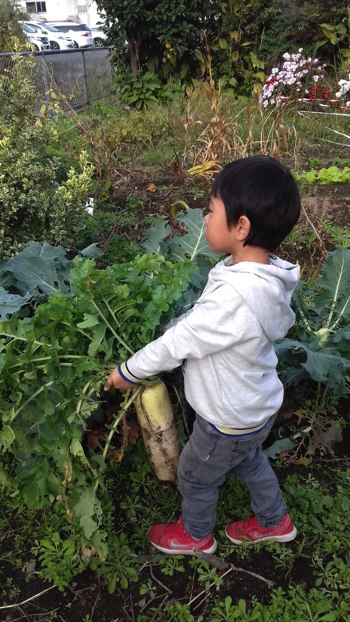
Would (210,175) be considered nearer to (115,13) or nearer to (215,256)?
(215,256)

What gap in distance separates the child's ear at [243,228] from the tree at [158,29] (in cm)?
763

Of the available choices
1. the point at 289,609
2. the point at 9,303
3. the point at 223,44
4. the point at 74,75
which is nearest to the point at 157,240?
the point at 9,303

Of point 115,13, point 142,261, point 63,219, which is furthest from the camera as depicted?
point 115,13

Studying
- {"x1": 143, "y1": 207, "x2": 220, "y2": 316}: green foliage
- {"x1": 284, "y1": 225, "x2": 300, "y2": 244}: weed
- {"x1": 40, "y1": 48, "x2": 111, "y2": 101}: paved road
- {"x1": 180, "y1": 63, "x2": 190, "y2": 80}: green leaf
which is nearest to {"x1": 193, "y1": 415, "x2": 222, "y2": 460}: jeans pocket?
{"x1": 143, "y1": 207, "x2": 220, "y2": 316}: green foliage

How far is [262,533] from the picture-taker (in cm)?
203

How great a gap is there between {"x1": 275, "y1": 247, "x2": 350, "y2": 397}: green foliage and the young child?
585mm

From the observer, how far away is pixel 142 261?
78.5 inches

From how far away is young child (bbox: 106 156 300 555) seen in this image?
142cm

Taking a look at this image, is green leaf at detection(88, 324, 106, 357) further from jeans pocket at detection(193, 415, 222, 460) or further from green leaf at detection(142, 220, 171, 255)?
green leaf at detection(142, 220, 171, 255)

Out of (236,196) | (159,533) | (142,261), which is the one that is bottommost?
(159,533)

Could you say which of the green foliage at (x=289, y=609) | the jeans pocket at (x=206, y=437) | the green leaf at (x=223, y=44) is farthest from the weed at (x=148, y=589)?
the green leaf at (x=223, y=44)

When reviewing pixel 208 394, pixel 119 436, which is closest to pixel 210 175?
pixel 119 436

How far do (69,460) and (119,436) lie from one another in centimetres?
52

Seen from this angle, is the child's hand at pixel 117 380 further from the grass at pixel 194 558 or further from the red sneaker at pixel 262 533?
the red sneaker at pixel 262 533
